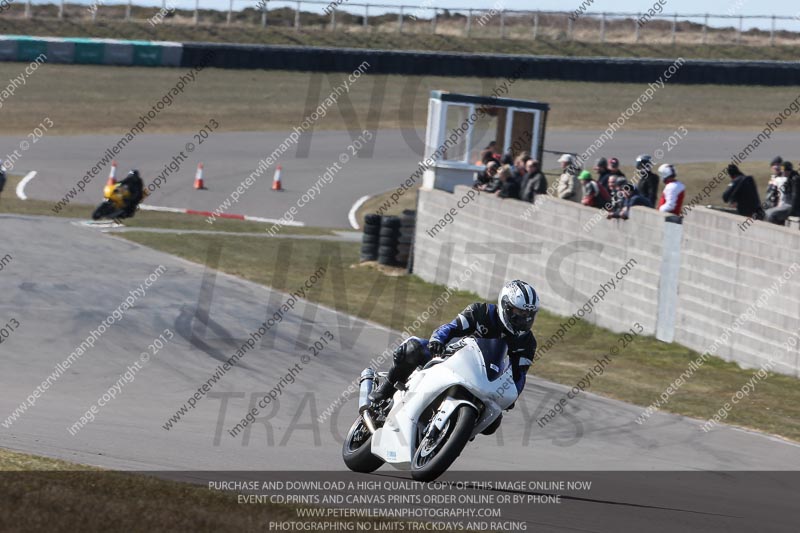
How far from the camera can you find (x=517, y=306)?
840 centimetres

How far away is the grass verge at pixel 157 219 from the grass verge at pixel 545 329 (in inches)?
63.7

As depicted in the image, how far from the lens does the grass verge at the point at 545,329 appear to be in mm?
13664

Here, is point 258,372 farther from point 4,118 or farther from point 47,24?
point 47,24

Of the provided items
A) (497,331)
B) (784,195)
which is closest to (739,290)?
(784,195)

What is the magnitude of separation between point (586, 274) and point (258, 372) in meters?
6.86

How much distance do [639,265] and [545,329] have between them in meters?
1.87

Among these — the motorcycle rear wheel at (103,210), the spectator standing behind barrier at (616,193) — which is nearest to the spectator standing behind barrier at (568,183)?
the spectator standing behind barrier at (616,193)

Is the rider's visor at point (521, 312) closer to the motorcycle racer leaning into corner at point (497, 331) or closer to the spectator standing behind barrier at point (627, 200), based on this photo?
the motorcycle racer leaning into corner at point (497, 331)

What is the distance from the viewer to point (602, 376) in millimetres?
15047

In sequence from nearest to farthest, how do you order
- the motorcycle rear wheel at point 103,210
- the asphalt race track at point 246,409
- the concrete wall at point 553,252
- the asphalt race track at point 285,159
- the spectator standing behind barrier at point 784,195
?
the asphalt race track at point 246,409 < the spectator standing behind barrier at point 784,195 < the concrete wall at point 553,252 < the motorcycle rear wheel at point 103,210 < the asphalt race track at point 285,159

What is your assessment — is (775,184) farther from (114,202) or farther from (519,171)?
(114,202)

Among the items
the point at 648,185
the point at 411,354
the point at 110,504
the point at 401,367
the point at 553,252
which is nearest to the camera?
the point at 110,504

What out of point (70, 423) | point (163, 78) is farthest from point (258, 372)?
point (163, 78)

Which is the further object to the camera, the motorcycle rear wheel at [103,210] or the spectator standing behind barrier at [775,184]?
the motorcycle rear wheel at [103,210]
